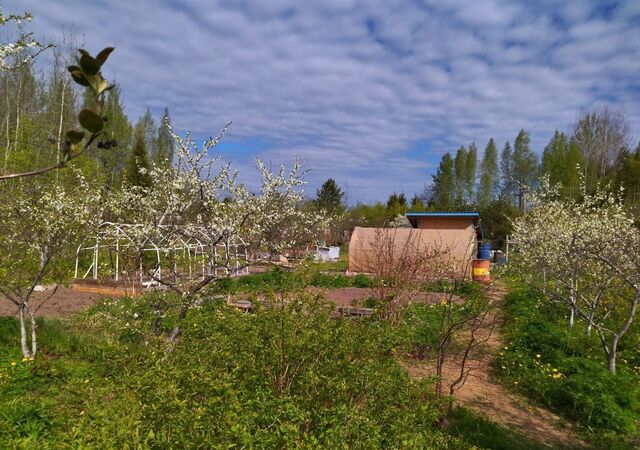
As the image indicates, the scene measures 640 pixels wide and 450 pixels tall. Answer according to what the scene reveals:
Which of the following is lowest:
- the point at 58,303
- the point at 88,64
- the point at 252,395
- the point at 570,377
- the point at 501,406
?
the point at 501,406

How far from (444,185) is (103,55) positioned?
44.4 metres

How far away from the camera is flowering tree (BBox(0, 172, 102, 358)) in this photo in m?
5.91

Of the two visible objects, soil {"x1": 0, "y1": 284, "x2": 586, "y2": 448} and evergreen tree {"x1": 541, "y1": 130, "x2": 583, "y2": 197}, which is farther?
evergreen tree {"x1": 541, "y1": 130, "x2": 583, "y2": 197}

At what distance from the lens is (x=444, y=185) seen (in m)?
43.2

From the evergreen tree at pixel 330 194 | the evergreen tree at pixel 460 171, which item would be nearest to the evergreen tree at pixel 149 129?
the evergreen tree at pixel 330 194

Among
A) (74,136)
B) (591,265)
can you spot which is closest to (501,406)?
(591,265)

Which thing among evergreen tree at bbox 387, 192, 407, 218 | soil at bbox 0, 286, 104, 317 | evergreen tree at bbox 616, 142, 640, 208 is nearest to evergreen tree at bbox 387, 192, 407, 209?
evergreen tree at bbox 387, 192, 407, 218

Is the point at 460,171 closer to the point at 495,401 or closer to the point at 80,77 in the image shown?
the point at 495,401

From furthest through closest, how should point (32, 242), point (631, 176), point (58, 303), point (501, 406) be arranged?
point (631, 176)
point (58, 303)
point (32, 242)
point (501, 406)

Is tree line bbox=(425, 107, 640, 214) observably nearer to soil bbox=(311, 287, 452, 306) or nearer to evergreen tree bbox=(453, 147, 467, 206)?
evergreen tree bbox=(453, 147, 467, 206)

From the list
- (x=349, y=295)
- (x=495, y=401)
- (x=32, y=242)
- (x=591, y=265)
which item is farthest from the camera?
(x=349, y=295)

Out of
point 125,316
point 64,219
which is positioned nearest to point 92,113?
point 125,316

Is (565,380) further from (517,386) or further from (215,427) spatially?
(215,427)

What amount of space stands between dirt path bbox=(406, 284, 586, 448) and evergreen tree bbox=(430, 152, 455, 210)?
36274 millimetres
